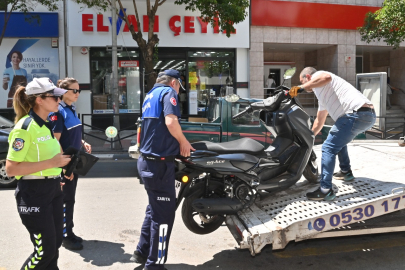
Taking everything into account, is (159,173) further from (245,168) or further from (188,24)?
(188,24)

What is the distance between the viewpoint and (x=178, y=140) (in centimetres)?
377

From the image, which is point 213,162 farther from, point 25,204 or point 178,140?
point 25,204

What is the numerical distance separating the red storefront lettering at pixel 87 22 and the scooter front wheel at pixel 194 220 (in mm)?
12825

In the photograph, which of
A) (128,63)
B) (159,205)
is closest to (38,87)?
(159,205)

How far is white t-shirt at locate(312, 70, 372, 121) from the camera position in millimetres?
4617

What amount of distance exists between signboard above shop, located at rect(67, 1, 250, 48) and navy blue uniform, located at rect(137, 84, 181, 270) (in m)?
12.5

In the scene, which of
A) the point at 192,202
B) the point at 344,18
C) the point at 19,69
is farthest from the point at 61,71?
the point at 192,202

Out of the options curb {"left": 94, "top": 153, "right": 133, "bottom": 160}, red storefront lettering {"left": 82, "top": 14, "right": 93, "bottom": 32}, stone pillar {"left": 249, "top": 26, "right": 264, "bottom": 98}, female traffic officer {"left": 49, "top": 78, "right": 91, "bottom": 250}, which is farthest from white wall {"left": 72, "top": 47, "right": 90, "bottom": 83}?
female traffic officer {"left": 49, "top": 78, "right": 91, "bottom": 250}

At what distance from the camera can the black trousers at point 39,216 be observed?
313 centimetres

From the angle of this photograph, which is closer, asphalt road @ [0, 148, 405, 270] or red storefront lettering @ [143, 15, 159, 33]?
asphalt road @ [0, 148, 405, 270]

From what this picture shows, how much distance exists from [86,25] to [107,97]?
276cm

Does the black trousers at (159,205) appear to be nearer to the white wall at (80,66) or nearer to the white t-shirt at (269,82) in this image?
the white wall at (80,66)

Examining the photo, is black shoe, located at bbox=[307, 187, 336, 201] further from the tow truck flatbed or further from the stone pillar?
the stone pillar

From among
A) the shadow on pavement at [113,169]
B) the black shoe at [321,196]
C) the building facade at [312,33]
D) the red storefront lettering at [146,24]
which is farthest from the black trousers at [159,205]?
the building facade at [312,33]
